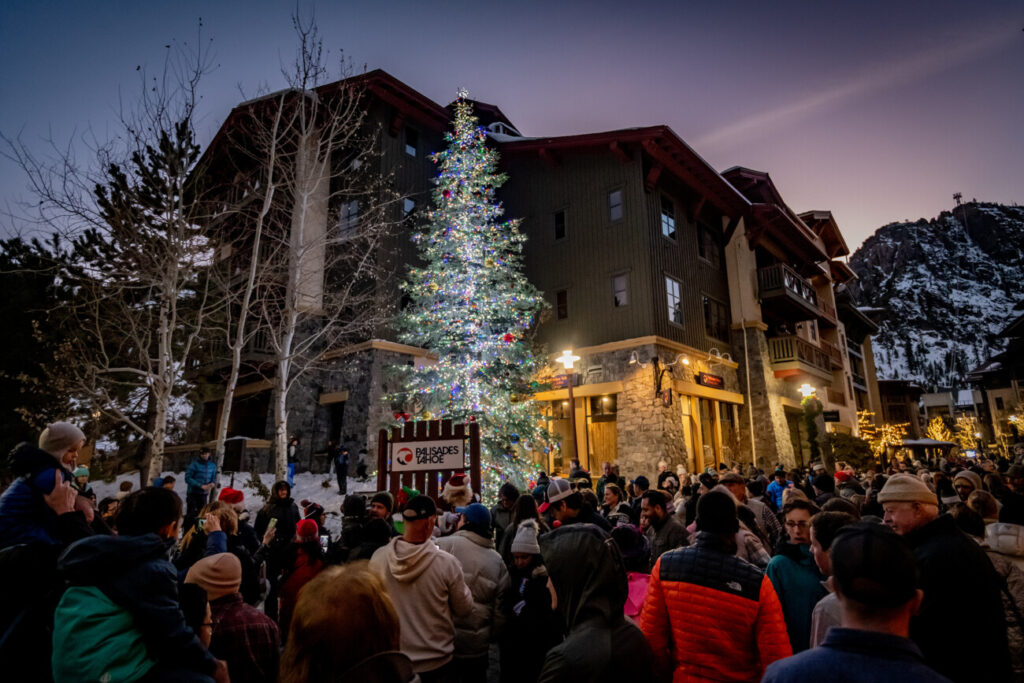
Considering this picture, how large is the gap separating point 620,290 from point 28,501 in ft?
64.1

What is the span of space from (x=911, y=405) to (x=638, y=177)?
5983cm

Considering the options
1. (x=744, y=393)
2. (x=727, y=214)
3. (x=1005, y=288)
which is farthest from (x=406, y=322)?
(x=1005, y=288)

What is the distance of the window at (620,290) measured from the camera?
68.0 ft

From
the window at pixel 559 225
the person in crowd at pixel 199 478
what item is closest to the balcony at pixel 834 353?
the window at pixel 559 225

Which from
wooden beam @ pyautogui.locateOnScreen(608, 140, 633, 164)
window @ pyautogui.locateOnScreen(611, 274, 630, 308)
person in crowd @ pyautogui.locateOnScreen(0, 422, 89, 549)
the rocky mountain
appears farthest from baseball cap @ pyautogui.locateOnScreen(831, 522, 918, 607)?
the rocky mountain

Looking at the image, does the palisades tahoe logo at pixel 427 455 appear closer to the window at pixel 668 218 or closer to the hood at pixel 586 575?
the hood at pixel 586 575

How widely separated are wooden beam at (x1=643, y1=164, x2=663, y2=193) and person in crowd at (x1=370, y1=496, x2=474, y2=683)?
20.0 m

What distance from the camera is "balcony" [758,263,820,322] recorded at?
24.9 metres

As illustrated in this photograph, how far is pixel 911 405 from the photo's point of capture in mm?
61750

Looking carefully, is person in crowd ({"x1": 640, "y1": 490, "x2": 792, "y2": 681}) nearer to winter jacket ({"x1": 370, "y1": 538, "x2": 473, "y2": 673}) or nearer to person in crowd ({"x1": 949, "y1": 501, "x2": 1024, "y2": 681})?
winter jacket ({"x1": 370, "y1": 538, "x2": 473, "y2": 673})

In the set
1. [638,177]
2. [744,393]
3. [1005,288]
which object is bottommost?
[744,393]

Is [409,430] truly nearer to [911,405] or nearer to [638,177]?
[638,177]

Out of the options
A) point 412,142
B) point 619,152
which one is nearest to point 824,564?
point 619,152

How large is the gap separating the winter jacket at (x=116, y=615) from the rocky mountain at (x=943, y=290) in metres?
150
